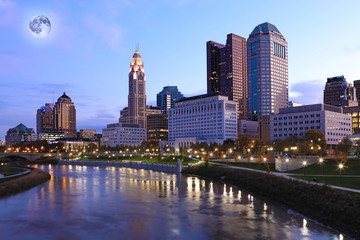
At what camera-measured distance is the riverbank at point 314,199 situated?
35.8 metres

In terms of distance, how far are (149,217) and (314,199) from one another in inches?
858

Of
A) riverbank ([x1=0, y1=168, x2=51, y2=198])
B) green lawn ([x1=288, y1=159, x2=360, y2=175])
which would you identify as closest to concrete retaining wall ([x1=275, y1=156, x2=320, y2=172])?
green lawn ([x1=288, y1=159, x2=360, y2=175])

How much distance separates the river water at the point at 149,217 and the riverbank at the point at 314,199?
159 centimetres

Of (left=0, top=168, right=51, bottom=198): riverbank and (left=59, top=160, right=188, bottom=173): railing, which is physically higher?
(left=0, top=168, right=51, bottom=198): riverbank

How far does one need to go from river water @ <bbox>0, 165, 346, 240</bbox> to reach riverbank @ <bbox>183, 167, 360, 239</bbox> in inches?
62.6

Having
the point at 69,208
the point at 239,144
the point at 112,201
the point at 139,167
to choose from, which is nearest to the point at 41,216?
the point at 69,208

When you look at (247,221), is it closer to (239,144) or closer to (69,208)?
(69,208)

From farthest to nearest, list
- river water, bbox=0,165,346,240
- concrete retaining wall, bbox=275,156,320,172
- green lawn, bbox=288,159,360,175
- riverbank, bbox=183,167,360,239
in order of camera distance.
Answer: concrete retaining wall, bbox=275,156,320,172, green lawn, bbox=288,159,360,175, riverbank, bbox=183,167,360,239, river water, bbox=0,165,346,240

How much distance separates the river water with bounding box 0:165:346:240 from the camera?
34.6m

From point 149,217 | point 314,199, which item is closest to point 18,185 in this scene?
point 149,217

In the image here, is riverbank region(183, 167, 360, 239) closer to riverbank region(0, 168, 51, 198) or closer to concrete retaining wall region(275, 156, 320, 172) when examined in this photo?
concrete retaining wall region(275, 156, 320, 172)

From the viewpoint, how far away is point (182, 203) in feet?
172

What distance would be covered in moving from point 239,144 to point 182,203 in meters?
131

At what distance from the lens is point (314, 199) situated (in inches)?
1724
